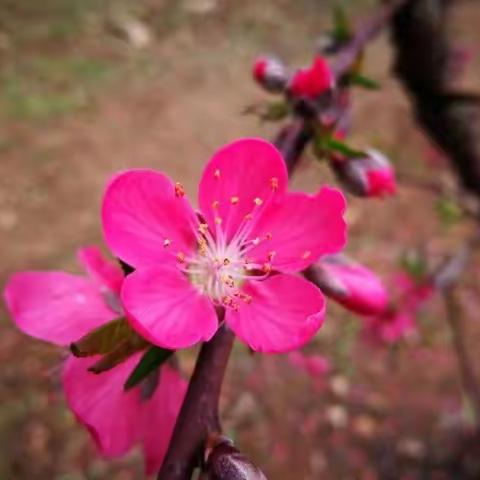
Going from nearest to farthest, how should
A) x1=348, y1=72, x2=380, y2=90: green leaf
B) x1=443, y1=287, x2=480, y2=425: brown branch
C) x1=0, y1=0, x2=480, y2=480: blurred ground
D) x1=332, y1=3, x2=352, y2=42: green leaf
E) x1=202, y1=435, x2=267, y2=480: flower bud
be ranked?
x1=202, y1=435, x2=267, y2=480: flower bud → x1=348, y1=72, x2=380, y2=90: green leaf → x1=332, y1=3, x2=352, y2=42: green leaf → x1=443, y1=287, x2=480, y2=425: brown branch → x1=0, y1=0, x2=480, y2=480: blurred ground

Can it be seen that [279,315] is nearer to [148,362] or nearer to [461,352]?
[148,362]

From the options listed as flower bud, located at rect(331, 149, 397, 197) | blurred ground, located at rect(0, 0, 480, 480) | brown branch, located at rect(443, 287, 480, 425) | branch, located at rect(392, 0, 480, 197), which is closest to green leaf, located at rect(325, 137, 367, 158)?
flower bud, located at rect(331, 149, 397, 197)

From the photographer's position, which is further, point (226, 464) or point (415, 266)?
point (415, 266)

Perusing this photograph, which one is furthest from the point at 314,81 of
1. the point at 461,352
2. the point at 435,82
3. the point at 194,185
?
the point at 194,185

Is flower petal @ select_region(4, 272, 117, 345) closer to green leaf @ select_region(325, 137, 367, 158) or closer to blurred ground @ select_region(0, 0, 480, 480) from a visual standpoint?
green leaf @ select_region(325, 137, 367, 158)

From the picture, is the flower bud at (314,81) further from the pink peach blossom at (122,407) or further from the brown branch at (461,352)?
the brown branch at (461,352)

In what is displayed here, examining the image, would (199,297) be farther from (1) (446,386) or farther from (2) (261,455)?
(1) (446,386)

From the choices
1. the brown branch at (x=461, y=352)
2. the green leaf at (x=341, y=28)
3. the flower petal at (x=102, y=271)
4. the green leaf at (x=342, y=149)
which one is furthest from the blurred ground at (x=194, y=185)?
the flower petal at (x=102, y=271)
